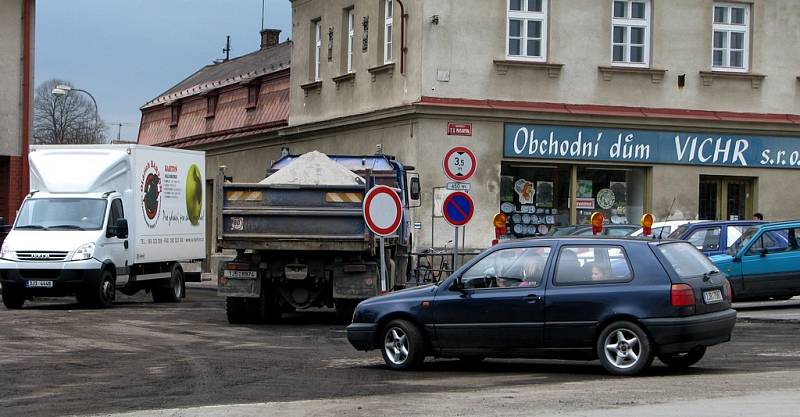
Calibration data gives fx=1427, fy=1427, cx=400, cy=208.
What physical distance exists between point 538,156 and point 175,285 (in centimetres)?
864

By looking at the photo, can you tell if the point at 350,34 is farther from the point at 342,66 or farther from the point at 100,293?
the point at 100,293

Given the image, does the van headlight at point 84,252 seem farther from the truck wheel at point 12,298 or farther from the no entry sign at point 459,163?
the no entry sign at point 459,163

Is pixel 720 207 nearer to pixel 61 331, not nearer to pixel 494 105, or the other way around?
pixel 494 105

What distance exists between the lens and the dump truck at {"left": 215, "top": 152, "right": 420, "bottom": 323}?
21.0 meters

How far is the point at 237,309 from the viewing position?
22.0 meters

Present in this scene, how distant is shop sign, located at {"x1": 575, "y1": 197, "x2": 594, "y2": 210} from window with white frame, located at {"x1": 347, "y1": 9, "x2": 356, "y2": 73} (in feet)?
22.8

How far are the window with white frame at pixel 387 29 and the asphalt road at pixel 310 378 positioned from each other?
45.0ft

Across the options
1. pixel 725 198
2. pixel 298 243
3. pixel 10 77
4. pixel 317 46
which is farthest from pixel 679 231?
pixel 10 77

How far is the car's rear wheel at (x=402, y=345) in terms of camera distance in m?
15.0

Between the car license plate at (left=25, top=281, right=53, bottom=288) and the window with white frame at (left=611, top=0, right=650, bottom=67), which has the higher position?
the window with white frame at (left=611, top=0, right=650, bottom=67)

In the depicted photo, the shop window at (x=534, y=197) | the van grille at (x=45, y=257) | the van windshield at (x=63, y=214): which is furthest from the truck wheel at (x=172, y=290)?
Answer: the shop window at (x=534, y=197)

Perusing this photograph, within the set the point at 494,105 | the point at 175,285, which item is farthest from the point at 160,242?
the point at 494,105

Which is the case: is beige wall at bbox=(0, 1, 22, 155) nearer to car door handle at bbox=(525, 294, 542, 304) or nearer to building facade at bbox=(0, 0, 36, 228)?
building facade at bbox=(0, 0, 36, 228)

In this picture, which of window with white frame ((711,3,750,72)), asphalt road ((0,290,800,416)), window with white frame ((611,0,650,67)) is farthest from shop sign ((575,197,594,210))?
asphalt road ((0,290,800,416))
